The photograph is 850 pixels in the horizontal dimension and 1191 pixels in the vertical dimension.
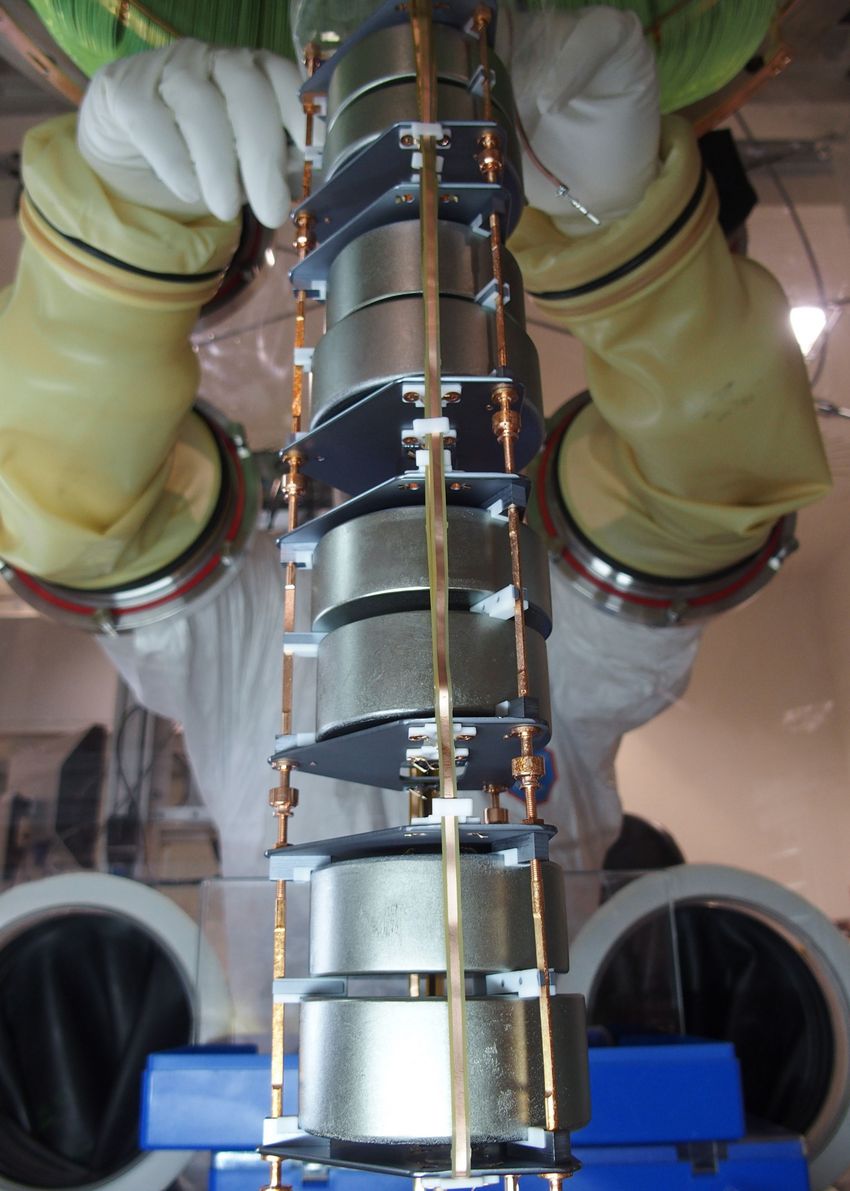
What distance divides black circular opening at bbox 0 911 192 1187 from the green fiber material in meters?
0.98

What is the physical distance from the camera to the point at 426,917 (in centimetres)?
46

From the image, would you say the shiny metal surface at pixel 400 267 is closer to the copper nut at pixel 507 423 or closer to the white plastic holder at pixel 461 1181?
the copper nut at pixel 507 423

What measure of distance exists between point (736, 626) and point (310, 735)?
1659mm

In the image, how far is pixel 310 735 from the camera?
0.56 meters

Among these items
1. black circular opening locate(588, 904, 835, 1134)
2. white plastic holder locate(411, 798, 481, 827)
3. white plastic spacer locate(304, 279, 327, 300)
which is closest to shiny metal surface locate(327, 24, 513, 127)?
white plastic spacer locate(304, 279, 327, 300)

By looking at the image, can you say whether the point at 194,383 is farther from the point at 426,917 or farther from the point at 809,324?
the point at 809,324

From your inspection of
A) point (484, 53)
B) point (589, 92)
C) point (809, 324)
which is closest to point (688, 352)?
point (589, 92)

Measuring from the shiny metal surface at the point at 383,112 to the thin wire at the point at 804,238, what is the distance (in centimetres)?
120

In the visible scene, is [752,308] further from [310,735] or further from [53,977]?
[53,977]

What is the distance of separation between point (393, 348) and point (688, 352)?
1.93 ft

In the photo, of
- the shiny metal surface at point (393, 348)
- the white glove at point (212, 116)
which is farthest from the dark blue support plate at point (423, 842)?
the white glove at point (212, 116)

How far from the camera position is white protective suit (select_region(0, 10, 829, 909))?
93 cm

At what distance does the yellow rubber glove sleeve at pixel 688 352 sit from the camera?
0.99 m

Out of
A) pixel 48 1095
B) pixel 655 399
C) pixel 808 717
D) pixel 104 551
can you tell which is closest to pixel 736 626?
pixel 808 717
